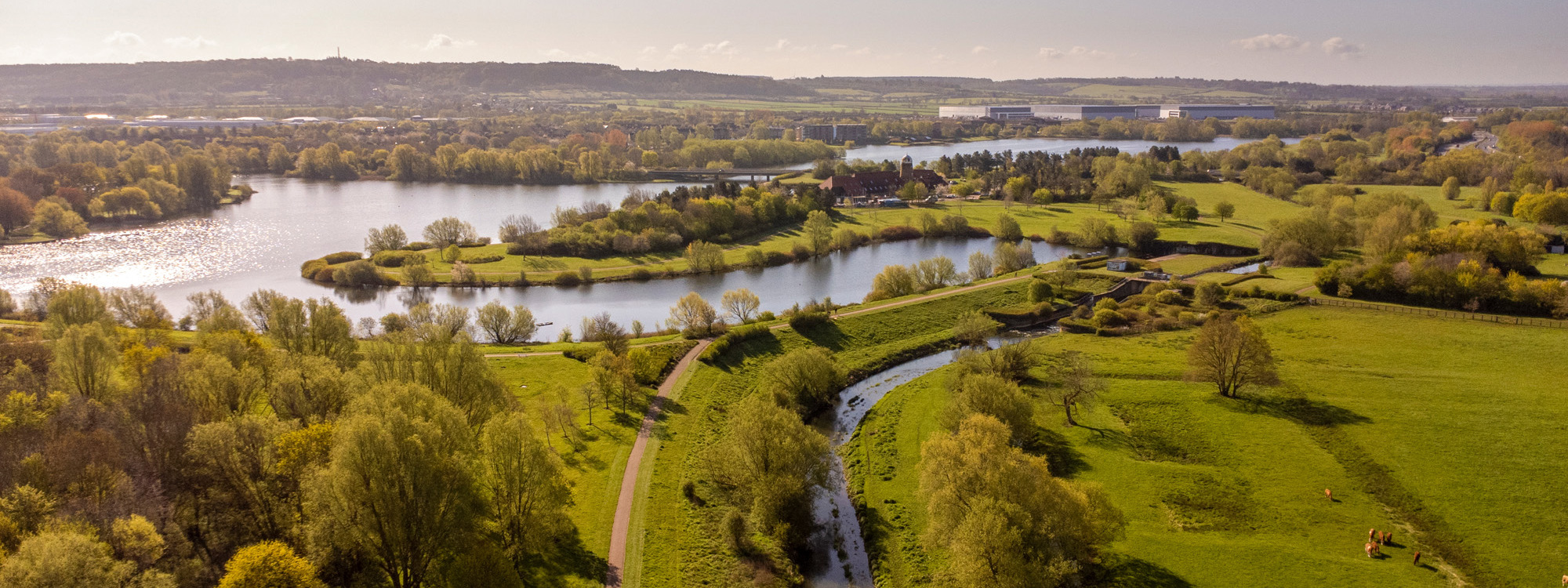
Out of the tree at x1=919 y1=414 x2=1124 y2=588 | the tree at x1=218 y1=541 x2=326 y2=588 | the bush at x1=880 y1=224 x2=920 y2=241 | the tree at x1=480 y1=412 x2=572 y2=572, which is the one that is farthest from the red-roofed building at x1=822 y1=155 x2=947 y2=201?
the tree at x1=218 y1=541 x2=326 y2=588

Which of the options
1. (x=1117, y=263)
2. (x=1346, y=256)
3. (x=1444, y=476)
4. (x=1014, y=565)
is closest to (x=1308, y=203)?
(x=1346, y=256)

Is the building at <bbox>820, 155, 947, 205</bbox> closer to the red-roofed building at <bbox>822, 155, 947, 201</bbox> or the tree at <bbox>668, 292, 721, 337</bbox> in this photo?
the red-roofed building at <bbox>822, 155, 947, 201</bbox>

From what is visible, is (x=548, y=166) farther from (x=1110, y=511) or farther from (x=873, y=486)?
(x=1110, y=511)

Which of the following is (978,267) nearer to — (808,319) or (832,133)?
(808,319)

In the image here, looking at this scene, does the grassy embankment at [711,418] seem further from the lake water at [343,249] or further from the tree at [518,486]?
the lake water at [343,249]

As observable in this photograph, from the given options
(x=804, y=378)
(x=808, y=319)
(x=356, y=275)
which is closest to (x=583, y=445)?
(x=804, y=378)

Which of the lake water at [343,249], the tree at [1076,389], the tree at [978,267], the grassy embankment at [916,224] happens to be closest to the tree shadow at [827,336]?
the lake water at [343,249]
